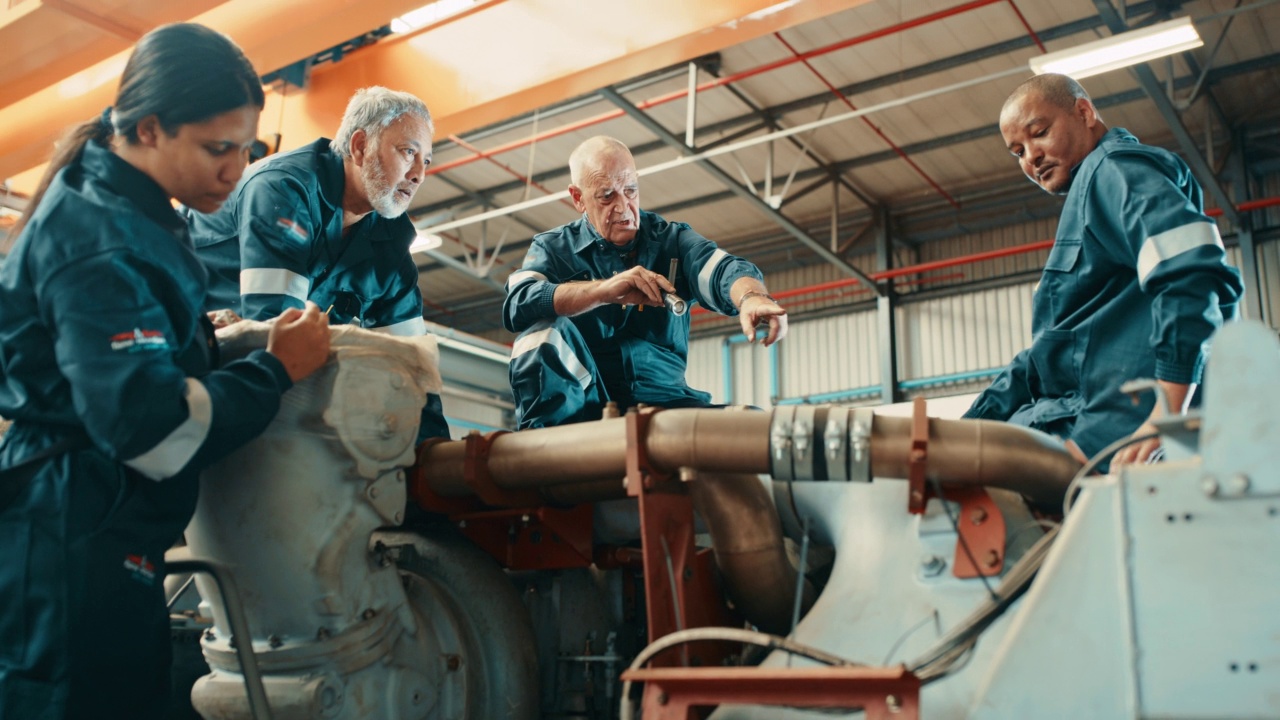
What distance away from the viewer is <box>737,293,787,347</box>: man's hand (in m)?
2.92

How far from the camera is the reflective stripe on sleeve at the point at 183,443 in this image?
80.8 inches

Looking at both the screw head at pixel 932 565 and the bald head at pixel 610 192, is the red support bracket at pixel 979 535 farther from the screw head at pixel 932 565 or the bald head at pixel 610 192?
the bald head at pixel 610 192

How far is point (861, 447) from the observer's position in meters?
2.20

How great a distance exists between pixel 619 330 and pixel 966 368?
35.0ft

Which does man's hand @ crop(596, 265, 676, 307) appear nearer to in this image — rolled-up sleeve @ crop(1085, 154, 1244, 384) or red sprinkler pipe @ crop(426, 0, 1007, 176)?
rolled-up sleeve @ crop(1085, 154, 1244, 384)

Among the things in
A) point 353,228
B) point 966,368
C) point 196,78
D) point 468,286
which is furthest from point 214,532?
point 468,286

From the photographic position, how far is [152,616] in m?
2.20

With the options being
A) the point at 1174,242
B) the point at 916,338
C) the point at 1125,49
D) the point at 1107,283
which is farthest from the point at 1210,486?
the point at 916,338

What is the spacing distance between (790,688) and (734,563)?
25.6 inches

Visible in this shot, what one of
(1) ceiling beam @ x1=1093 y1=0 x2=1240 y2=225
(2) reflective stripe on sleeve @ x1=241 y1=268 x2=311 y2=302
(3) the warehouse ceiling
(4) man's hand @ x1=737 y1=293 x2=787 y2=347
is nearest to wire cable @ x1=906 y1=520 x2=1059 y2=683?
(4) man's hand @ x1=737 y1=293 x2=787 y2=347

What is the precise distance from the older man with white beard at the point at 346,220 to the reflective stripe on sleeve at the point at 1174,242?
1880mm

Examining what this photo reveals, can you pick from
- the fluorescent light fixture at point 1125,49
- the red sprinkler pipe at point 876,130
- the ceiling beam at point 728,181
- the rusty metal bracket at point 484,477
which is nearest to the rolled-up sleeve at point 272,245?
the rusty metal bracket at point 484,477

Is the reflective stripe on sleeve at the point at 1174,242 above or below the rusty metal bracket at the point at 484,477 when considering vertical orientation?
above

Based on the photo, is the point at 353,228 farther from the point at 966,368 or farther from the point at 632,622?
the point at 966,368
